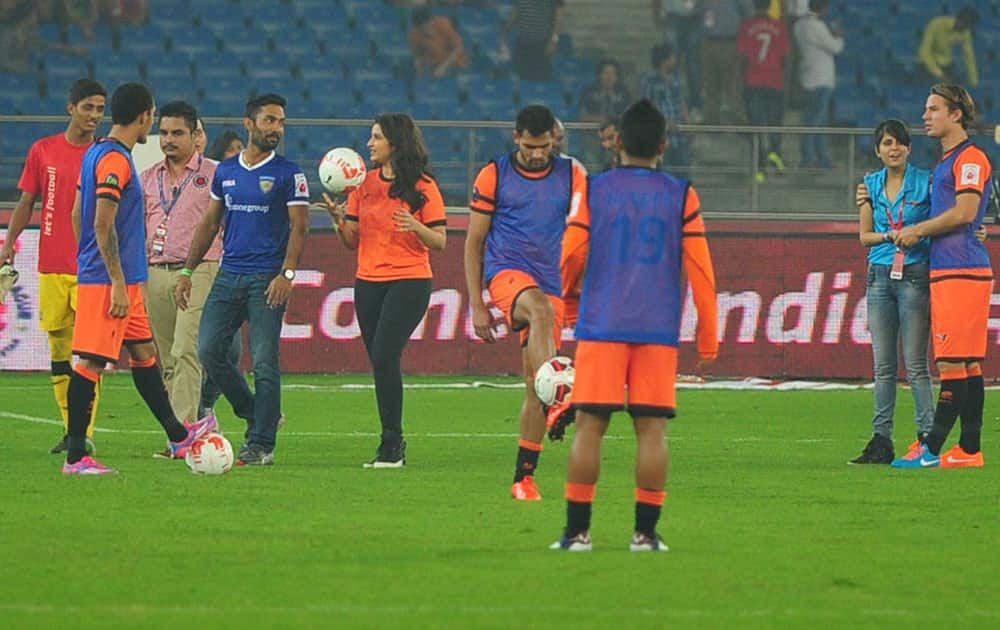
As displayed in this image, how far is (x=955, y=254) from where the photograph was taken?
38.4ft

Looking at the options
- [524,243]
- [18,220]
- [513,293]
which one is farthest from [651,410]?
[18,220]

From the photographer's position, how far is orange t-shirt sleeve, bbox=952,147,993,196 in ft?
37.9

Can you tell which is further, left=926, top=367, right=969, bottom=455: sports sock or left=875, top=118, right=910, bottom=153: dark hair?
left=875, top=118, right=910, bottom=153: dark hair

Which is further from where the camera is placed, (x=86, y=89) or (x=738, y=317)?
(x=738, y=317)

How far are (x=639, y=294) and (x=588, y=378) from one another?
393 millimetres

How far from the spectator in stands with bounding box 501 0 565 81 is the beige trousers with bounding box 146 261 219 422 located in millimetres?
15915

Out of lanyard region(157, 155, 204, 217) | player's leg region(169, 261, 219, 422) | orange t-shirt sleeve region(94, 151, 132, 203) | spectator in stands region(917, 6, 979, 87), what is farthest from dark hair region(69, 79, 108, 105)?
spectator in stands region(917, 6, 979, 87)

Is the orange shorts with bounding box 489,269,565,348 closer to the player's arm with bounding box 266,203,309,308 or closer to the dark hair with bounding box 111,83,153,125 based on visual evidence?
the player's arm with bounding box 266,203,309,308

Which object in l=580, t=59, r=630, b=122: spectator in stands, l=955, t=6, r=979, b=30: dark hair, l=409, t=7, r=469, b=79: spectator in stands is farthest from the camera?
l=955, t=6, r=979, b=30: dark hair

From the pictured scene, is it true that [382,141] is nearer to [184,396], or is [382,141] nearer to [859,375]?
[184,396]

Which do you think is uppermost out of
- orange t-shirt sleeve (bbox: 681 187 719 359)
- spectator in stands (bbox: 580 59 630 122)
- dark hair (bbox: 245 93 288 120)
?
spectator in stands (bbox: 580 59 630 122)

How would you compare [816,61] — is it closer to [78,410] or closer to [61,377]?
[61,377]

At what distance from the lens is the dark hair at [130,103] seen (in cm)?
1077

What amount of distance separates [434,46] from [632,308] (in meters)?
20.9
